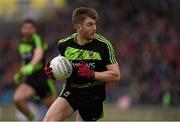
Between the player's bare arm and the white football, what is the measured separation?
1.22ft

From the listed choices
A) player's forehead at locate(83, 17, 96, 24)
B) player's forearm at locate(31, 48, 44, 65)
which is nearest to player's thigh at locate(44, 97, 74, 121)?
player's forehead at locate(83, 17, 96, 24)

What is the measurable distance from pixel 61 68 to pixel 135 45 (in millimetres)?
12244

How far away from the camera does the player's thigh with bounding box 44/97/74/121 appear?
8.34 meters

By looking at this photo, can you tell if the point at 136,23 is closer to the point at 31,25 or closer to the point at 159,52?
the point at 159,52

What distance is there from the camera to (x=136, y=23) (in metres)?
21.3

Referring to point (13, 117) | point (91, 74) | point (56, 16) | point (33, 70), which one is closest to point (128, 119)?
point (13, 117)

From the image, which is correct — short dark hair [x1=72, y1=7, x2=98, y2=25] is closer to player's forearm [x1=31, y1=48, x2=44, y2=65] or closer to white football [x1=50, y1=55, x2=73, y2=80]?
white football [x1=50, y1=55, x2=73, y2=80]

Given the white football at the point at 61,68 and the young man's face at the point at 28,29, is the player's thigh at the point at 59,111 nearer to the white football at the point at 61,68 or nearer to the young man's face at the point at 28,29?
the white football at the point at 61,68

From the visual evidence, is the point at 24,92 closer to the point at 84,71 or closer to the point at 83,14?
the point at 83,14

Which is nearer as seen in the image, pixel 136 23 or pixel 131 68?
pixel 131 68

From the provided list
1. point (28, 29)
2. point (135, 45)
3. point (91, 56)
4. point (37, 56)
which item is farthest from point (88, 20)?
point (135, 45)

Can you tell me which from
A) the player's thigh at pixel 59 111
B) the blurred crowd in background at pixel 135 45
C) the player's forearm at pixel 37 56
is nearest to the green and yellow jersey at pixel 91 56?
the player's thigh at pixel 59 111

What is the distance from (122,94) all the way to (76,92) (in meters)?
10.5

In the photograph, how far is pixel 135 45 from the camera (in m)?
20.2
